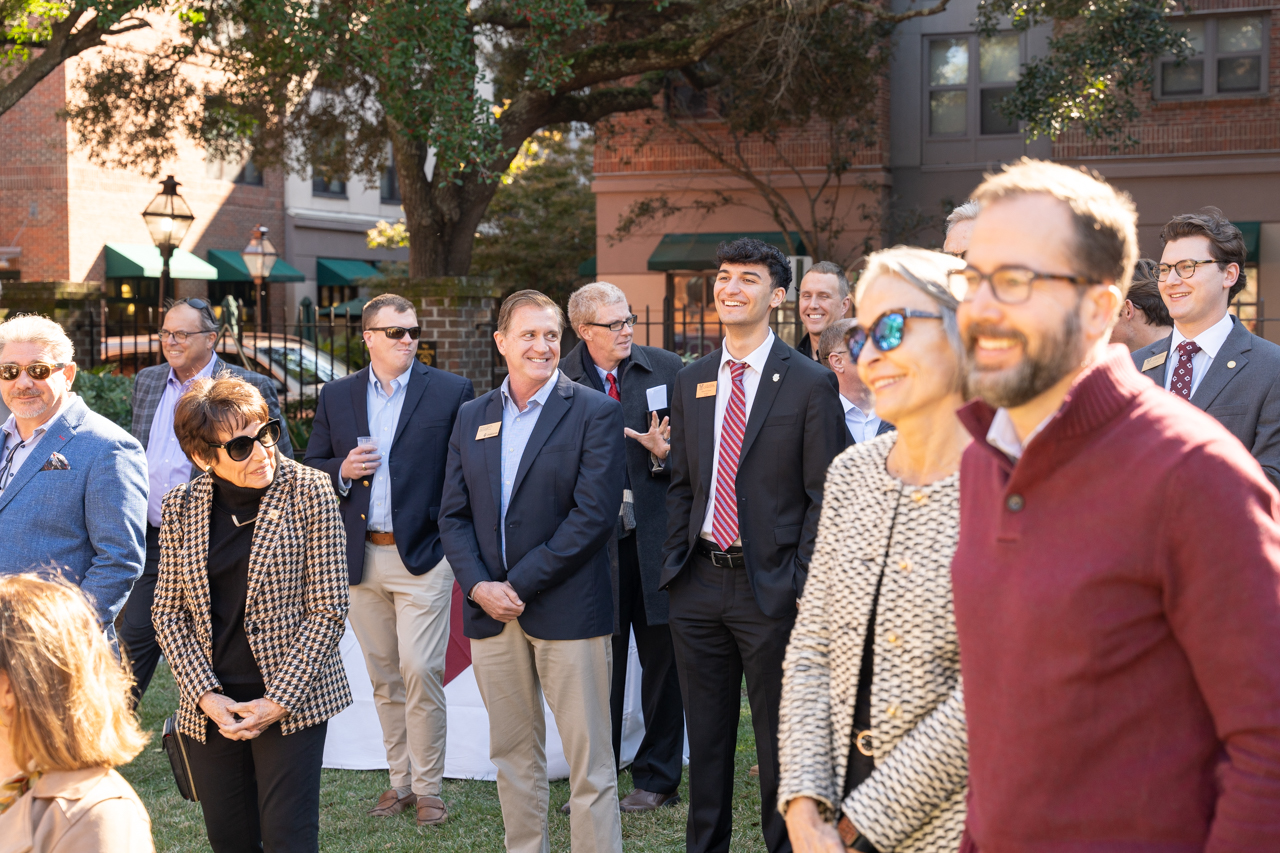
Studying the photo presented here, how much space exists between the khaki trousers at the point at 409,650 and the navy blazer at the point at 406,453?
3.2 inches

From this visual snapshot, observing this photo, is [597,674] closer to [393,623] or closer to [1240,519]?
[393,623]

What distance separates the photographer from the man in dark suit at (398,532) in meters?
5.28

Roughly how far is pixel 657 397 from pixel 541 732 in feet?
5.93

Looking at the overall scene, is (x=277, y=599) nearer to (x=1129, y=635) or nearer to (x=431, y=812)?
(x=431, y=812)

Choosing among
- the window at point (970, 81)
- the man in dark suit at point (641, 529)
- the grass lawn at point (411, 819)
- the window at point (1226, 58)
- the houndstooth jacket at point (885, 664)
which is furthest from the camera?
the window at point (970, 81)

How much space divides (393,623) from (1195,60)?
63.9 feet

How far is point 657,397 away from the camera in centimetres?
556

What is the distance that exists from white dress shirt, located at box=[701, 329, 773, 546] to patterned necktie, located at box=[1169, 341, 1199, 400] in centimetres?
167

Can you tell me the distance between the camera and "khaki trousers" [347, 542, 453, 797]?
17.3ft

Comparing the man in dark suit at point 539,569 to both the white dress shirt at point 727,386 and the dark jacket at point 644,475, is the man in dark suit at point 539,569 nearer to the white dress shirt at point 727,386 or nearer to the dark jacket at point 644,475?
the white dress shirt at point 727,386

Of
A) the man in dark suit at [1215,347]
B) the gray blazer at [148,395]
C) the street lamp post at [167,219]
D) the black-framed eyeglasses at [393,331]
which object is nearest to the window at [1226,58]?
the street lamp post at [167,219]

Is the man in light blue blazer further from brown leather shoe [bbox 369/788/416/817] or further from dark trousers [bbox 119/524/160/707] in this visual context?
brown leather shoe [bbox 369/788/416/817]

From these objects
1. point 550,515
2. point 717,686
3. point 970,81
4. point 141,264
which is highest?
point 970,81

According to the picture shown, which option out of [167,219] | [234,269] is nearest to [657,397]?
[167,219]
